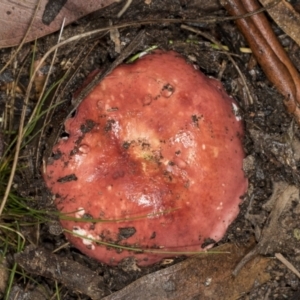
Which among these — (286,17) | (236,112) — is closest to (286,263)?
(236,112)

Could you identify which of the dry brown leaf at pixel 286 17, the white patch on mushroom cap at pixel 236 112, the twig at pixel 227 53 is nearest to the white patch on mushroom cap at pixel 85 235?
the white patch on mushroom cap at pixel 236 112

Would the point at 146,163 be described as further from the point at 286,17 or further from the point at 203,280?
the point at 286,17

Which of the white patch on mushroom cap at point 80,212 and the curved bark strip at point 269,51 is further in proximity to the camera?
the curved bark strip at point 269,51

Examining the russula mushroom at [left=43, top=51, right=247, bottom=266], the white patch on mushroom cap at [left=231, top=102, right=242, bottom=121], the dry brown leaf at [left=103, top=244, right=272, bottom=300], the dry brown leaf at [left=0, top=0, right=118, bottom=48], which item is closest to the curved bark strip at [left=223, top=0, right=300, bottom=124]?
the white patch on mushroom cap at [left=231, top=102, right=242, bottom=121]

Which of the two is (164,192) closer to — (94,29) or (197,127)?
(197,127)

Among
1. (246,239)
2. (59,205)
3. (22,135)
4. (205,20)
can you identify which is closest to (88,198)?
(59,205)

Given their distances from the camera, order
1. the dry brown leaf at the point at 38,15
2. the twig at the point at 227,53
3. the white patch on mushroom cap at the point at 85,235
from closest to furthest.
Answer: the white patch on mushroom cap at the point at 85,235 < the dry brown leaf at the point at 38,15 < the twig at the point at 227,53

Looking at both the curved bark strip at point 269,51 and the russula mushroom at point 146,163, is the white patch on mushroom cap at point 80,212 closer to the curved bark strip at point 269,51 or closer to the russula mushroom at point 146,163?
the russula mushroom at point 146,163

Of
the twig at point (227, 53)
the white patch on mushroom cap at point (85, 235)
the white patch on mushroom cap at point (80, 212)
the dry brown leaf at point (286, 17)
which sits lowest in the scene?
the white patch on mushroom cap at point (85, 235)
